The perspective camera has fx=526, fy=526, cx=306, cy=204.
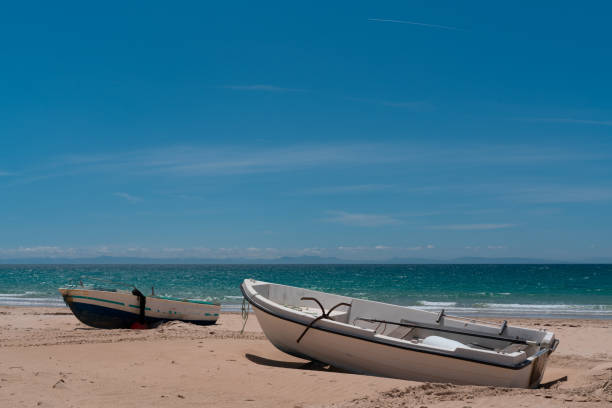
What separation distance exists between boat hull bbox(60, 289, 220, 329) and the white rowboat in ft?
15.0

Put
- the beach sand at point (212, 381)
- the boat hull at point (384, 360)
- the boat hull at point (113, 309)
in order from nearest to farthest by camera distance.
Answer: the beach sand at point (212, 381) < the boat hull at point (384, 360) < the boat hull at point (113, 309)

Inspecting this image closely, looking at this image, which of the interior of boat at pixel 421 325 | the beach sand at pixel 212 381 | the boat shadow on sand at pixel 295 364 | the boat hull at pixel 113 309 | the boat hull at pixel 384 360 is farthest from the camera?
the boat hull at pixel 113 309

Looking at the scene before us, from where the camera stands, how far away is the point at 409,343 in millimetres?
7340

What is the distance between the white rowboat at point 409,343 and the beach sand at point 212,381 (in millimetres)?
320

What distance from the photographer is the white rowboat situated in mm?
6961

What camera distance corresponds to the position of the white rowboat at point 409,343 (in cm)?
696

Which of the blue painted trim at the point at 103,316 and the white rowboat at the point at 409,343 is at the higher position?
the white rowboat at the point at 409,343

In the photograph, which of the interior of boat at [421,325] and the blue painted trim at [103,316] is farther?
the blue painted trim at [103,316]

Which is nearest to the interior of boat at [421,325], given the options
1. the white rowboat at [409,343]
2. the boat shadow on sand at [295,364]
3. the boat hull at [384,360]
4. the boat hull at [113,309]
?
the white rowboat at [409,343]

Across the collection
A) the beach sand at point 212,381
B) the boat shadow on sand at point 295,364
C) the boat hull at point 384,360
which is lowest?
the boat shadow on sand at point 295,364

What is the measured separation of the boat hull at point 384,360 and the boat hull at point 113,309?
601 cm

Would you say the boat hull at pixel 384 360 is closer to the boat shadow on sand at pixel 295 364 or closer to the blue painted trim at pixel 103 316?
the boat shadow on sand at pixel 295 364

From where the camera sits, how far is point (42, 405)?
18.1 ft

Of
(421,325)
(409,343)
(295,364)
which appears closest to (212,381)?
(295,364)
